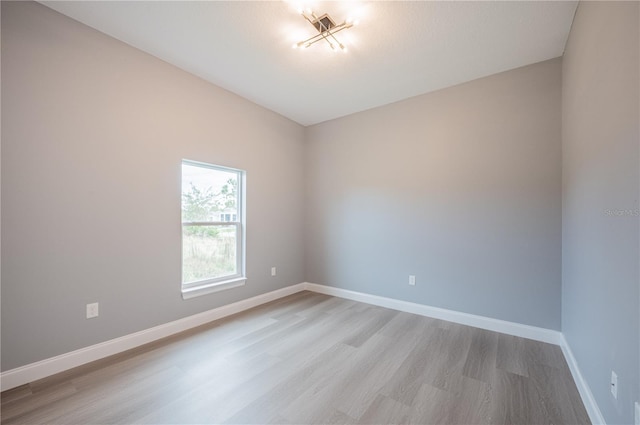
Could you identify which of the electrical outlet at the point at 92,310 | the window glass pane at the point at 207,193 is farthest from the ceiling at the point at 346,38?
the electrical outlet at the point at 92,310

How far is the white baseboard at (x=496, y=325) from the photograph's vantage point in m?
1.64

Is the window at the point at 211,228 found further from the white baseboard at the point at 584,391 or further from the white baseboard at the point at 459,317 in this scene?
the white baseboard at the point at 584,391

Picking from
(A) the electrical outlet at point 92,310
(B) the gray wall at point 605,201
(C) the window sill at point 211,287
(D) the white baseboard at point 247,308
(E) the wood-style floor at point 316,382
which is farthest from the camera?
(C) the window sill at point 211,287

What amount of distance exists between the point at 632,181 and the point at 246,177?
3.33 metres

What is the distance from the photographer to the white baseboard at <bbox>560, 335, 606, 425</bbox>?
1.46m

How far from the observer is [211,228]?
318 cm

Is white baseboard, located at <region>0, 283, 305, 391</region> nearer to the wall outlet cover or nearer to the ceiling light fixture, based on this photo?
the ceiling light fixture

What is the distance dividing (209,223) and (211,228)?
8 cm

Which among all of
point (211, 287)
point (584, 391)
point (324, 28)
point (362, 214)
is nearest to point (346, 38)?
point (324, 28)

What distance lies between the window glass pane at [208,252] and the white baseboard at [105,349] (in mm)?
422

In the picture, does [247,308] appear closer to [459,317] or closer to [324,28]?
[459,317]

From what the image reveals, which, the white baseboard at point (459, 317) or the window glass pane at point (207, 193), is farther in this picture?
the window glass pane at point (207, 193)

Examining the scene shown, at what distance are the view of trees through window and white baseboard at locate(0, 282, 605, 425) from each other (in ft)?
1.46

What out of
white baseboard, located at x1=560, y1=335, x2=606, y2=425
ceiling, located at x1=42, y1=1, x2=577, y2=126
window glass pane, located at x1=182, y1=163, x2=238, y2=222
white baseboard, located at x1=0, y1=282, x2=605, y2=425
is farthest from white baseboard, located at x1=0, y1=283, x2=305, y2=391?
white baseboard, located at x1=560, y1=335, x2=606, y2=425
